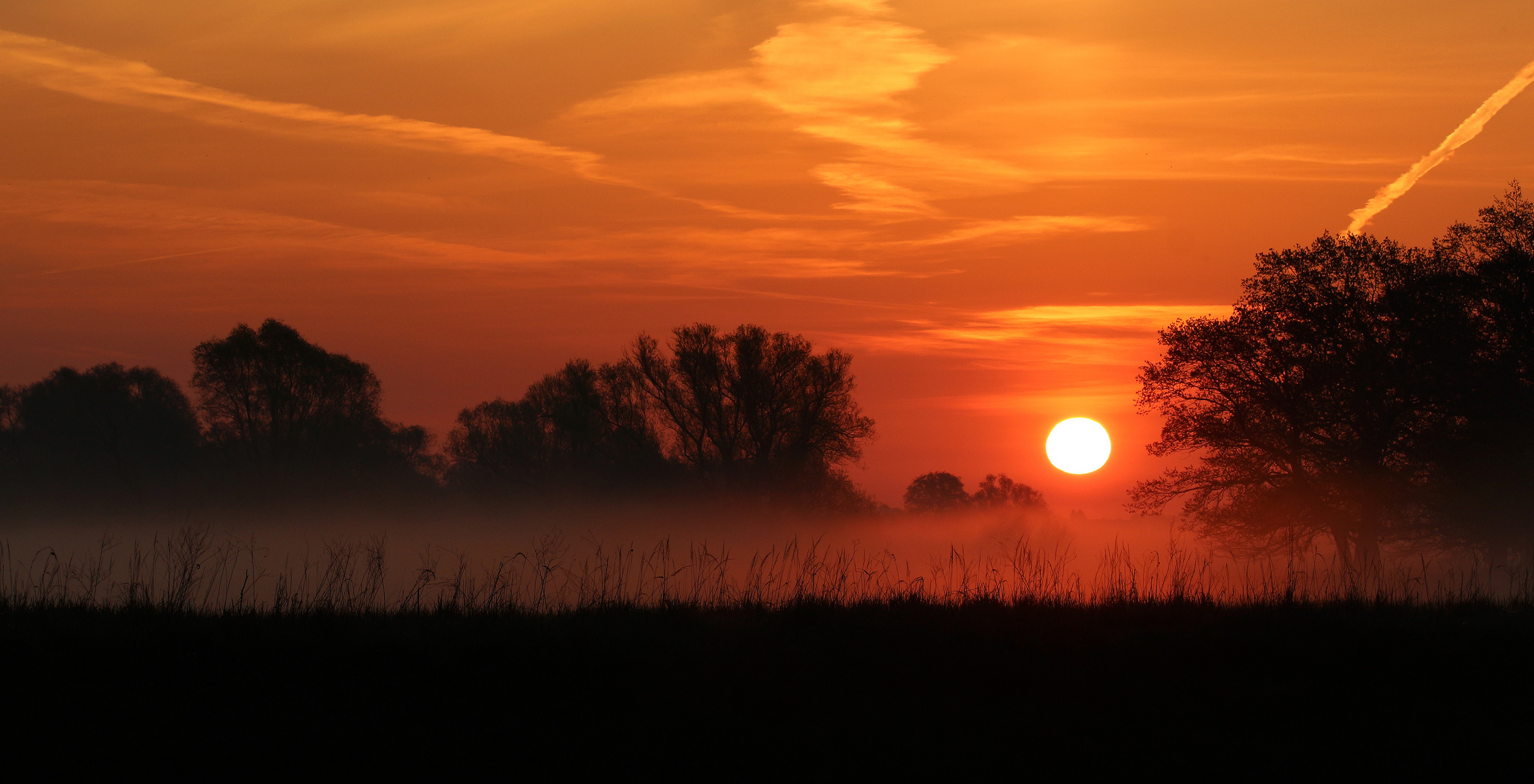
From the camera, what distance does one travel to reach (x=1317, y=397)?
26.0 m

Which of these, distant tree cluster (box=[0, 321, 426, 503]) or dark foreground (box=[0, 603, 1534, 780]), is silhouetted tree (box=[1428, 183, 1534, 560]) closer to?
dark foreground (box=[0, 603, 1534, 780])

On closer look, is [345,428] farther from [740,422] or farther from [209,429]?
[740,422]

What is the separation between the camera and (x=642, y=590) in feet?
36.1

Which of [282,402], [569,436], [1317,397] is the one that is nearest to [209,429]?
[282,402]

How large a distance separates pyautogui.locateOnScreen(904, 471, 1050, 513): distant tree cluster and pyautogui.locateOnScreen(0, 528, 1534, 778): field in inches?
2955

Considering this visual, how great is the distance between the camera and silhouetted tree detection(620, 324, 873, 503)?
51.6 metres

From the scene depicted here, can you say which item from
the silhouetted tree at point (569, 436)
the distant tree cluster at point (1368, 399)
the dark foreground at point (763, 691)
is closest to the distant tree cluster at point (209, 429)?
the silhouetted tree at point (569, 436)

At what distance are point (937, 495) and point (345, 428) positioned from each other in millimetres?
48726

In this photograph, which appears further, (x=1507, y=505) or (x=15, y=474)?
(x=15, y=474)

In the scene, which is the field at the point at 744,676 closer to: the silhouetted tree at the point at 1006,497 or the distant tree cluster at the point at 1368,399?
the distant tree cluster at the point at 1368,399

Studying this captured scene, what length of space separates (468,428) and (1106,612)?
2261 inches

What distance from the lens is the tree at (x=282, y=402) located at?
50.6 m

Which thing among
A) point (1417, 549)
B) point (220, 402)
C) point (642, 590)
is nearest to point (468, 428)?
point (220, 402)

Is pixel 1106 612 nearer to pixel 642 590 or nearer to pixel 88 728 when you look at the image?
pixel 642 590
